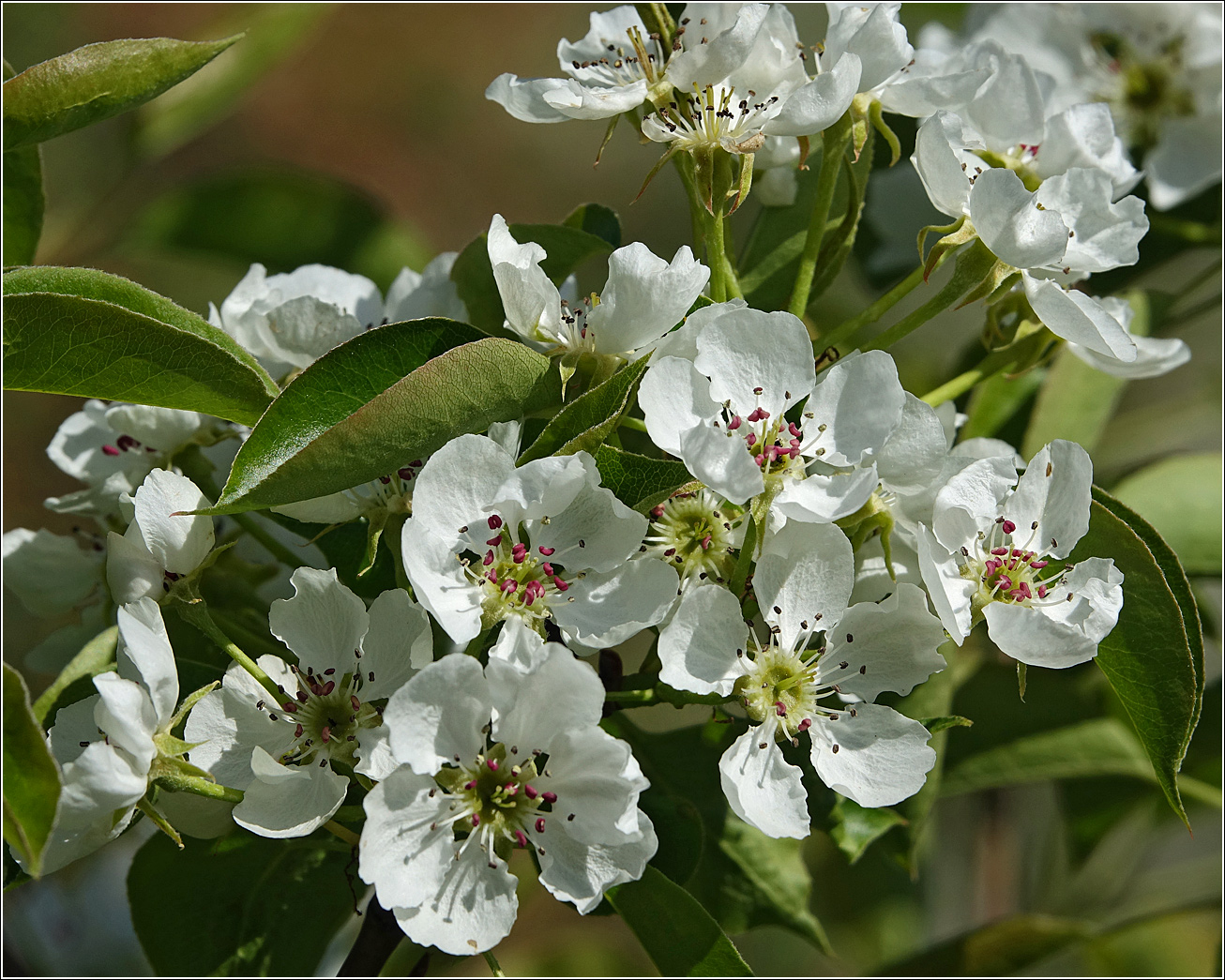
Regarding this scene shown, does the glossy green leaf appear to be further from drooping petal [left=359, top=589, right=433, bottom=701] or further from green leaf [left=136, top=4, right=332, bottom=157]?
green leaf [left=136, top=4, right=332, bottom=157]

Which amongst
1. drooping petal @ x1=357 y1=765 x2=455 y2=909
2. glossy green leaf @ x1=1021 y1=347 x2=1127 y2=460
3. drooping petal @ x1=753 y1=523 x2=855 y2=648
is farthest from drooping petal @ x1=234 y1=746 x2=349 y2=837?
glossy green leaf @ x1=1021 y1=347 x2=1127 y2=460

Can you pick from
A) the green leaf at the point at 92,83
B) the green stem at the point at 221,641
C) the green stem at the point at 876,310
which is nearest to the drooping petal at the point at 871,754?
the green stem at the point at 876,310

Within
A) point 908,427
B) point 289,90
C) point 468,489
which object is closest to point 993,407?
point 908,427

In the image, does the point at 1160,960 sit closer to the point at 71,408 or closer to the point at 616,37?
the point at 616,37

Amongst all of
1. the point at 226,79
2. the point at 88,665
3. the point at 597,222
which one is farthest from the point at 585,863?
the point at 226,79

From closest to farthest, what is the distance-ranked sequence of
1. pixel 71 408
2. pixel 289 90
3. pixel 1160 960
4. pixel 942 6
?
pixel 1160 960, pixel 942 6, pixel 71 408, pixel 289 90

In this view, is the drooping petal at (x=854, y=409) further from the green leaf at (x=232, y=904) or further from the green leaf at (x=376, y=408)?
the green leaf at (x=232, y=904)
